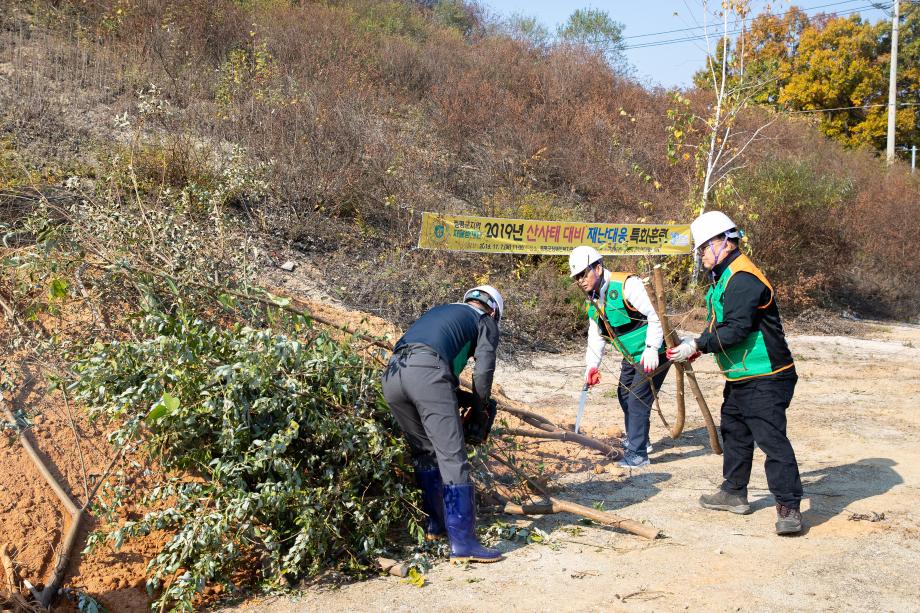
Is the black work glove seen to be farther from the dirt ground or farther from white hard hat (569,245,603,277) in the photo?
white hard hat (569,245,603,277)

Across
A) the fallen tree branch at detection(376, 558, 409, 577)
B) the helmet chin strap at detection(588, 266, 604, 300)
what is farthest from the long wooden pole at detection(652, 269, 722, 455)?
the fallen tree branch at detection(376, 558, 409, 577)

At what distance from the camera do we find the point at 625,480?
6.35m

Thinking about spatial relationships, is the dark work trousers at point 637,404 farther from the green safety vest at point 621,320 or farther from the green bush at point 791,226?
the green bush at point 791,226

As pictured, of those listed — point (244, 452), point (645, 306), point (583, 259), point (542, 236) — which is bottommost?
point (244, 452)

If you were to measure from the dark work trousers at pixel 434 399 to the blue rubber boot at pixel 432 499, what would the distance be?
0.30 m

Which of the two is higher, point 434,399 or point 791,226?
point 791,226

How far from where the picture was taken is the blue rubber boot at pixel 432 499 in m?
4.67

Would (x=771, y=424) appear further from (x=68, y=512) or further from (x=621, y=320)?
(x=68, y=512)

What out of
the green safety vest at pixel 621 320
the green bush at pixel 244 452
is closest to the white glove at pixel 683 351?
the green safety vest at pixel 621 320

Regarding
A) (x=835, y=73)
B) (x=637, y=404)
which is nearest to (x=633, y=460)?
(x=637, y=404)

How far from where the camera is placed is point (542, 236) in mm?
12836

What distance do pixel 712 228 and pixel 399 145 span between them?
9962mm

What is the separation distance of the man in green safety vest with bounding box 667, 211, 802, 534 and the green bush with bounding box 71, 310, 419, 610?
2245 millimetres

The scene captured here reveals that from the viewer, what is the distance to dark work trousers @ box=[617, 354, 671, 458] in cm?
654
